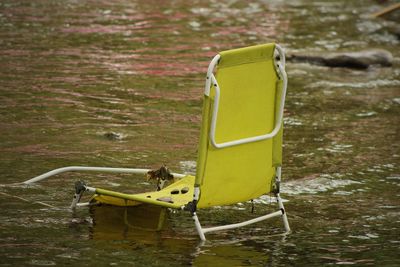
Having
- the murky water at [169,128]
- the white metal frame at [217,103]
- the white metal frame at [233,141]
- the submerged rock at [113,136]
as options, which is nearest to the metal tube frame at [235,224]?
the white metal frame at [233,141]

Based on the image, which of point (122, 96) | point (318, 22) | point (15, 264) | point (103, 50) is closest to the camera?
point (15, 264)

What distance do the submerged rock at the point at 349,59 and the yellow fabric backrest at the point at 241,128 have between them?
30.3 ft

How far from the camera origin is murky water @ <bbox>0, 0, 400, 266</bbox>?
281 inches

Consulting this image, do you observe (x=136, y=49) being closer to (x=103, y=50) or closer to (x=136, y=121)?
(x=103, y=50)

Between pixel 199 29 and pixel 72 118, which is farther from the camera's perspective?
pixel 199 29

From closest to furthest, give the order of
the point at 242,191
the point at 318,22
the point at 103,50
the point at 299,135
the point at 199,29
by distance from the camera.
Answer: the point at 242,191, the point at 299,135, the point at 103,50, the point at 199,29, the point at 318,22

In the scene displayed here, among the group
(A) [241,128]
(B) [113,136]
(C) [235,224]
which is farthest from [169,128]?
(A) [241,128]

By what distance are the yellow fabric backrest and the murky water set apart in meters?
0.42

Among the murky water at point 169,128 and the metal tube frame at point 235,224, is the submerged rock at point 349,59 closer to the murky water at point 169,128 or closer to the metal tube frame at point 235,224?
the murky water at point 169,128

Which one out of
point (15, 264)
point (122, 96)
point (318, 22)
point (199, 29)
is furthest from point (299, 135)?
point (318, 22)

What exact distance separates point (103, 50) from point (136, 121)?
4.88 metres

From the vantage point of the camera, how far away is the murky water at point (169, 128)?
714 centimetres

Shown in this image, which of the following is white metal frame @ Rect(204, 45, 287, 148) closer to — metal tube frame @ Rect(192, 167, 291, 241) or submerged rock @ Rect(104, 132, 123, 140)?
metal tube frame @ Rect(192, 167, 291, 241)

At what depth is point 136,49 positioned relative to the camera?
54.6 ft
